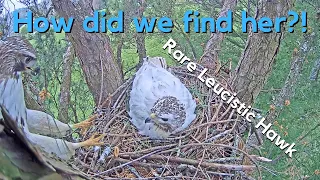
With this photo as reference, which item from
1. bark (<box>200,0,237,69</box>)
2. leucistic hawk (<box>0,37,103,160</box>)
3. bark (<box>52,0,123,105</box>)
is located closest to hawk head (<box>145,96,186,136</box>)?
bark (<box>52,0,123,105</box>)

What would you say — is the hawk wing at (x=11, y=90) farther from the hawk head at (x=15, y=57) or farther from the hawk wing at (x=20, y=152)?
the hawk wing at (x=20, y=152)

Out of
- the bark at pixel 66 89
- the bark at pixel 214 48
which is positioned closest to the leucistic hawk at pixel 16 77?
the bark at pixel 214 48

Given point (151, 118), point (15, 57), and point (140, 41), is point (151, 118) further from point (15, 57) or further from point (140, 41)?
point (140, 41)

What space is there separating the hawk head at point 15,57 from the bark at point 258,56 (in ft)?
4.04

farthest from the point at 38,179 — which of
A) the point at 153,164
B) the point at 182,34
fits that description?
the point at 182,34

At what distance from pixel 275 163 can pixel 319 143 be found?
63 centimetres

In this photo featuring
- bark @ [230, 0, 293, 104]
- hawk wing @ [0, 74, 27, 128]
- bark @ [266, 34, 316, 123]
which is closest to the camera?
hawk wing @ [0, 74, 27, 128]

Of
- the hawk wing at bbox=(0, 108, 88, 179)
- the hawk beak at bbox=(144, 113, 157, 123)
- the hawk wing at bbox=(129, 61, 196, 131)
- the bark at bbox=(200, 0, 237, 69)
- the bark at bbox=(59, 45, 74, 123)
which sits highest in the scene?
the hawk wing at bbox=(0, 108, 88, 179)

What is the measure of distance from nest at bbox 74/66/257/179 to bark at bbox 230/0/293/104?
0.58 ft

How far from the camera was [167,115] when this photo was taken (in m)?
A: 1.64

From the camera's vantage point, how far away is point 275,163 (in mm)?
3178

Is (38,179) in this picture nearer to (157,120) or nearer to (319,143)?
(157,120)

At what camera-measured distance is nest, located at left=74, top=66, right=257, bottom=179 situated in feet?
5.18

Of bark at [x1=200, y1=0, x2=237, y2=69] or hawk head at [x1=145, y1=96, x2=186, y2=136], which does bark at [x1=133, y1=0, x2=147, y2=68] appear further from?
hawk head at [x1=145, y1=96, x2=186, y2=136]
